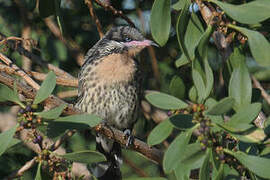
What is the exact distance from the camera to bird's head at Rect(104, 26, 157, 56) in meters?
3.75

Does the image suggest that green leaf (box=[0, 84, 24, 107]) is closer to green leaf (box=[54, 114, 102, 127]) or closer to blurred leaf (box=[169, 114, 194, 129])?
green leaf (box=[54, 114, 102, 127])

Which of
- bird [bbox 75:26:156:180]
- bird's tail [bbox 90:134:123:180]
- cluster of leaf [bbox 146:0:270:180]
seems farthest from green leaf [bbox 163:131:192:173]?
bird's tail [bbox 90:134:123:180]

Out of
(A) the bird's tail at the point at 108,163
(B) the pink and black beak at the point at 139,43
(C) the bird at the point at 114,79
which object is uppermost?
(B) the pink and black beak at the point at 139,43

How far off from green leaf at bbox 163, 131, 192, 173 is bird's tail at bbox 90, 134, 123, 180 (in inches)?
78.1

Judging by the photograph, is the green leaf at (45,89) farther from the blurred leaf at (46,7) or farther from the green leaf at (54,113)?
the blurred leaf at (46,7)

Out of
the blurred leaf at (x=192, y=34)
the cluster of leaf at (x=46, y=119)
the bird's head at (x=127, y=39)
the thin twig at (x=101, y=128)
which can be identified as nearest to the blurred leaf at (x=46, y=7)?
the thin twig at (x=101, y=128)

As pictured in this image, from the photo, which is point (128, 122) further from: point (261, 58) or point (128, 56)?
point (261, 58)

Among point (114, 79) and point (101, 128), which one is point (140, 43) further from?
point (101, 128)

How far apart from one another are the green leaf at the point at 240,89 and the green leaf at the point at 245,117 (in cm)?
14

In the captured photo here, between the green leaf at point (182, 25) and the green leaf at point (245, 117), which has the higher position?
the green leaf at point (182, 25)

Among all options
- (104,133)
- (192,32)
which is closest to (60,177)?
(104,133)

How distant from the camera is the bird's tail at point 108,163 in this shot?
13.1 feet

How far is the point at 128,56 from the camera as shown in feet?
12.5

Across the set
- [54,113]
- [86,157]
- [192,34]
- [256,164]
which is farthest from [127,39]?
[256,164]
